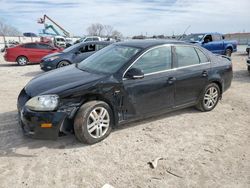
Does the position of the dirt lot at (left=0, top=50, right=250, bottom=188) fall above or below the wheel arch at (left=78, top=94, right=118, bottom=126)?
below

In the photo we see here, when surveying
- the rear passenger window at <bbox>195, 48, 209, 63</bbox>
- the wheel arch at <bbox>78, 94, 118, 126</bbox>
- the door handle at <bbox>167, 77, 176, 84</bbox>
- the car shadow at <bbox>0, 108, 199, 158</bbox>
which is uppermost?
the rear passenger window at <bbox>195, 48, 209, 63</bbox>

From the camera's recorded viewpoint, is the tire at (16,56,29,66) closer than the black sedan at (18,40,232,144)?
No

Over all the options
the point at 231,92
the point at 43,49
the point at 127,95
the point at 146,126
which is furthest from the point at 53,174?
the point at 43,49

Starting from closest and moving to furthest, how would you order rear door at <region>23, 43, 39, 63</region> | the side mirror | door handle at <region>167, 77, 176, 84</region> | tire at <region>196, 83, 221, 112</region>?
the side mirror
door handle at <region>167, 77, 176, 84</region>
tire at <region>196, 83, 221, 112</region>
rear door at <region>23, 43, 39, 63</region>

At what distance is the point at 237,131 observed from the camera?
15.2 feet

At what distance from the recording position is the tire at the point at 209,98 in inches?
216

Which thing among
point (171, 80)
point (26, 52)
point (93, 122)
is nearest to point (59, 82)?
point (93, 122)

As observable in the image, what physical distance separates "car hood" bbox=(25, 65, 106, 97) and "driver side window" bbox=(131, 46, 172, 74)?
743 millimetres

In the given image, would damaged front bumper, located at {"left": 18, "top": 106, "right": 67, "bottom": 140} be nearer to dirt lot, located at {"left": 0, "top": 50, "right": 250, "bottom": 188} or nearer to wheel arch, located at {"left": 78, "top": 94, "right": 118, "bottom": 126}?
dirt lot, located at {"left": 0, "top": 50, "right": 250, "bottom": 188}

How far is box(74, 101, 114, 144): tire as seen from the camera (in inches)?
153

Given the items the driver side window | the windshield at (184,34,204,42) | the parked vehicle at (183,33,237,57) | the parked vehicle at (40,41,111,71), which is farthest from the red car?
the driver side window

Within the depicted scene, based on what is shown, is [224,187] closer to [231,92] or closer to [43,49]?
[231,92]

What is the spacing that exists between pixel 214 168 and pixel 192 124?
1528mm

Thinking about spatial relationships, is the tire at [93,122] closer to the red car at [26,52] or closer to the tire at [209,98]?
the tire at [209,98]
